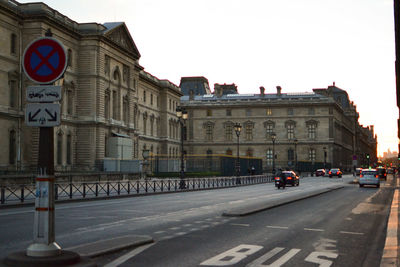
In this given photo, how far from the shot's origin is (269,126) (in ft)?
370

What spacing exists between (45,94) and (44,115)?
0.34 metres

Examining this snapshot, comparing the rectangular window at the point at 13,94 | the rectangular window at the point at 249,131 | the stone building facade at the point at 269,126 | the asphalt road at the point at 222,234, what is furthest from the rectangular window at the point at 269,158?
the asphalt road at the point at 222,234

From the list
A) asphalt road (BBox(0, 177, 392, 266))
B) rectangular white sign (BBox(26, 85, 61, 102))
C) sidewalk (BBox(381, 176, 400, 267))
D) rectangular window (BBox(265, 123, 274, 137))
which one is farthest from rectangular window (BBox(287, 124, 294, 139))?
rectangular white sign (BBox(26, 85, 61, 102))

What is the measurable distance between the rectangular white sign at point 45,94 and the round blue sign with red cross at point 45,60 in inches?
4.4

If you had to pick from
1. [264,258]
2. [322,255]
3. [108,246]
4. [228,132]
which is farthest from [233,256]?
[228,132]

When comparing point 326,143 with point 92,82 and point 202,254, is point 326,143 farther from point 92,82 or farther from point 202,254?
Result: point 202,254

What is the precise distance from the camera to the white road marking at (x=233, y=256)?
29.0 ft

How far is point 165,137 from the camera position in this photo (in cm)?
9431

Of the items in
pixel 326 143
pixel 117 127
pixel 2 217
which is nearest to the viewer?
pixel 2 217

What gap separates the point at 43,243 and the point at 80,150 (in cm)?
4968

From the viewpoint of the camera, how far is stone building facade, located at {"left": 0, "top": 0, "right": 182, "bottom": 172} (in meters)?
47.6

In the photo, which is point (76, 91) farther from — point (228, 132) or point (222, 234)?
point (228, 132)

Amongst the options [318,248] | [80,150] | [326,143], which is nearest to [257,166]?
[80,150]

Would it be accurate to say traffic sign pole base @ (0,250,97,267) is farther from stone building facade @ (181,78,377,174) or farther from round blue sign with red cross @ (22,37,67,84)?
stone building facade @ (181,78,377,174)
